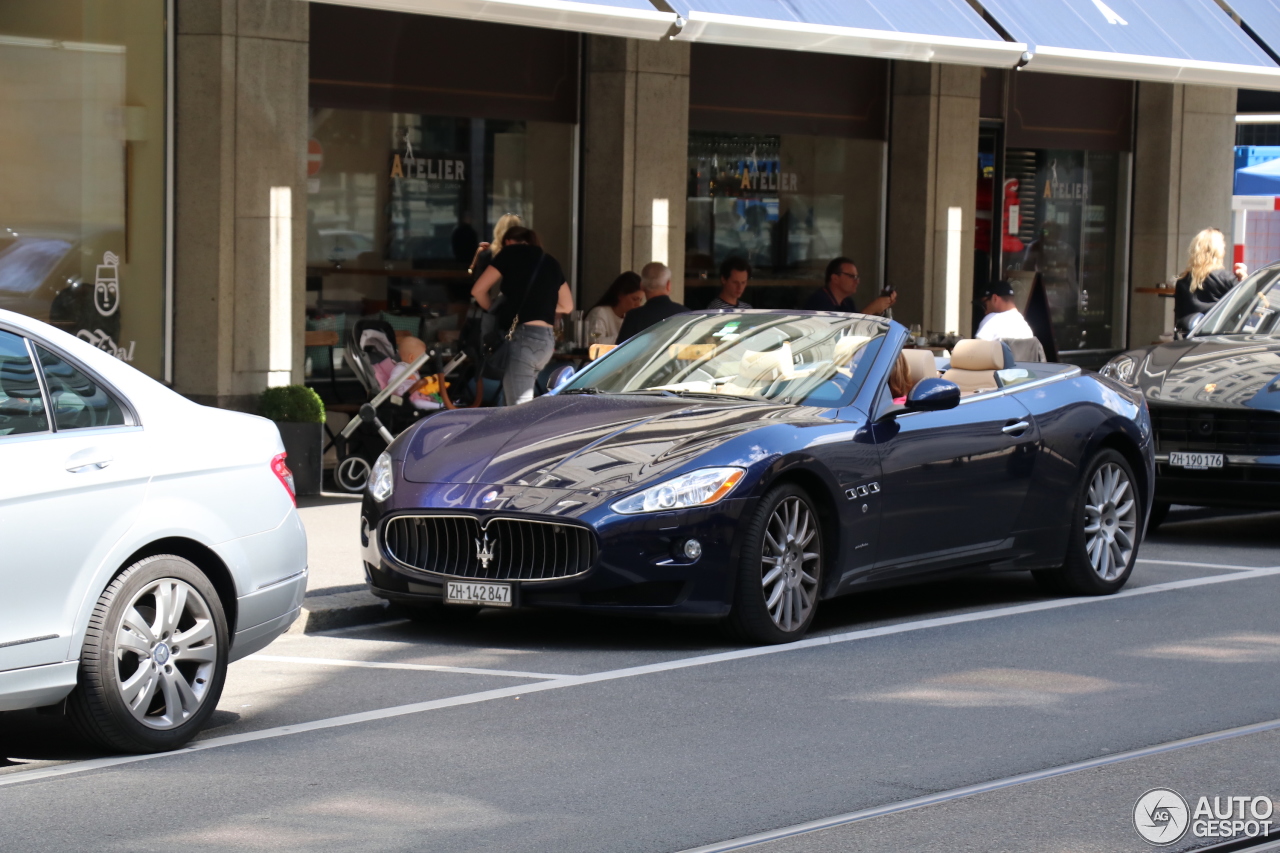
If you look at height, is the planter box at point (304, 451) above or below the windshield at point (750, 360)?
below

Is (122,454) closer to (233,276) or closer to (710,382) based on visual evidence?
(710,382)

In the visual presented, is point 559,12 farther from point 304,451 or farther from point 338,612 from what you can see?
point 338,612

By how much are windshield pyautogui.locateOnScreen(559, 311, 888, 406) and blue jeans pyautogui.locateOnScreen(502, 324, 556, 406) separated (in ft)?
13.7

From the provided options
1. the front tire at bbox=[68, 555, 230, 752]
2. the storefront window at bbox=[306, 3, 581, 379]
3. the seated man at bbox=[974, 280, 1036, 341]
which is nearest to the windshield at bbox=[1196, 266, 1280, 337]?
the seated man at bbox=[974, 280, 1036, 341]

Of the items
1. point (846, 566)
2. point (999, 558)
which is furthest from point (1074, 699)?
point (999, 558)

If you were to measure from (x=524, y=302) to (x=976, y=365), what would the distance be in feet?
15.5

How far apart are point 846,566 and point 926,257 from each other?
11341 millimetres

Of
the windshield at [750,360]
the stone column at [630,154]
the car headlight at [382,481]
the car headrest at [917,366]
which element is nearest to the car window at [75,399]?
the car headlight at [382,481]

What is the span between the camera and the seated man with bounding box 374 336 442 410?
47.2ft

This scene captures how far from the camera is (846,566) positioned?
8.98 m

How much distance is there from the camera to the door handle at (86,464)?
6.22 meters

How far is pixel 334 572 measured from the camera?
10.5 meters

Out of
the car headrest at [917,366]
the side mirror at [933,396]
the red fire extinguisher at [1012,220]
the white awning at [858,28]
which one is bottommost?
the side mirror at [933,396]

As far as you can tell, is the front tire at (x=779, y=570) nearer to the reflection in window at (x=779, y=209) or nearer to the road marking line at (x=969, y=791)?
the road marking line at (x=969, y=791)
